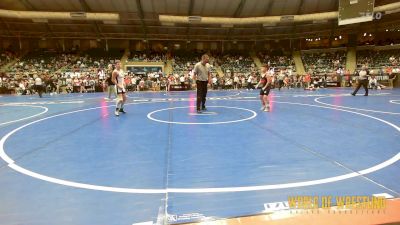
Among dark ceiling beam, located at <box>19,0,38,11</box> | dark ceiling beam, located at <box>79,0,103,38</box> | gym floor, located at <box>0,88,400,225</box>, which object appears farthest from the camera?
dark ceiling beam, located at <box>79,0,103,38</box>

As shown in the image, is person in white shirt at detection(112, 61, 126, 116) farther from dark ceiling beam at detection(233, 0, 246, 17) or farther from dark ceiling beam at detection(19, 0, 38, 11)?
dark ceiling beam at detection(19, 0, 38, 11)

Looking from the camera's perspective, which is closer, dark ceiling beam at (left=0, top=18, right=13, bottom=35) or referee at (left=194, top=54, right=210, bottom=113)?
referee at (left=194, top=54, right=210, bottom=113)

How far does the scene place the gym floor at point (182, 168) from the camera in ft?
10.3

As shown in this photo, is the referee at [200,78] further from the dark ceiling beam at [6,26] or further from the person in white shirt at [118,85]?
the dark ceiling beam at [6,26]

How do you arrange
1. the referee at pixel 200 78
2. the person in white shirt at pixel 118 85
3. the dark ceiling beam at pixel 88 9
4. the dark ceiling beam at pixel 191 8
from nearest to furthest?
the person in white shirt at pixel 118 85
the referee at pixel 200 78
the dark ceiling beam at pixel 88 9
the dark ceiling beam at pixel 191 8

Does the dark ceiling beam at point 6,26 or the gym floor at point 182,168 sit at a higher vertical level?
the dark ceiling beam at point 6,26

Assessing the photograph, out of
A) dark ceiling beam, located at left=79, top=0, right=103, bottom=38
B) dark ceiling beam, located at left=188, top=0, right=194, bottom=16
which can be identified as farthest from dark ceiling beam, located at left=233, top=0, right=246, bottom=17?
dark ceiling beam, located at left=79, top=0, right=103, bottom=38

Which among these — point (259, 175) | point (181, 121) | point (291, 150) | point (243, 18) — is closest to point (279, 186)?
point (259, 175)

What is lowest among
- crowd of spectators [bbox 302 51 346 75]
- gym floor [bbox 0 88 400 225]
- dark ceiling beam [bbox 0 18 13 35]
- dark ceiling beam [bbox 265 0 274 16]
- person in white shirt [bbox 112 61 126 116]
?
gym floor [bbox 0 88 400 225]

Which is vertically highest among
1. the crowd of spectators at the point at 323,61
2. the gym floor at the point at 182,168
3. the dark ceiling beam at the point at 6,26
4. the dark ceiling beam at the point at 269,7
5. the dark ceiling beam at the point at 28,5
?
the dark ceiling beam at the point at 269,7

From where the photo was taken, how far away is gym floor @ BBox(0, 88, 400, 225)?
3148 mm

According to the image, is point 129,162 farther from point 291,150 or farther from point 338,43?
point 338,43

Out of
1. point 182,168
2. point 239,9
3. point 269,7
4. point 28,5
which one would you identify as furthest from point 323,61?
point 182,168

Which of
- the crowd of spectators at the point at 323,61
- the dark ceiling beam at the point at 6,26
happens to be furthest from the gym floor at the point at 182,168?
the dark ceiling beam at the point at 6,26
